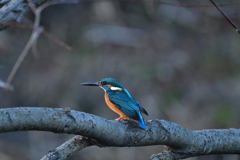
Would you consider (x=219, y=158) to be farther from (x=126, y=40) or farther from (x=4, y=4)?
(x=4, y=4)

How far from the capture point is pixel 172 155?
268 cm

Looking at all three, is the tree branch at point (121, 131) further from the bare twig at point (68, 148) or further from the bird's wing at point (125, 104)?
the bird's wing at point (125, 104)

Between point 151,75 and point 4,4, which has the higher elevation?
point 4,4

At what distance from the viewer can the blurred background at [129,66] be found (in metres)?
6.45

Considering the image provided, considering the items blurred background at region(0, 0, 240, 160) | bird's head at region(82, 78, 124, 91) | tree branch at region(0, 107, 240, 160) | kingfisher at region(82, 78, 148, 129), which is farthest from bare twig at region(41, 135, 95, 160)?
blurred background at region(0, 0, 240, 160)

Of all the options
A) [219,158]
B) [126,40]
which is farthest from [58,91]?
[219,158]

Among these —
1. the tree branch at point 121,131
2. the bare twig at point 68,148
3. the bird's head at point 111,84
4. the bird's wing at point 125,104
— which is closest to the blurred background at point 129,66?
the bird's head at point 111,84

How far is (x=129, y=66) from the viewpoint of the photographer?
7.17m

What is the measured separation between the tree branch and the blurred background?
3.44m

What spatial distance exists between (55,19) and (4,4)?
472 cm

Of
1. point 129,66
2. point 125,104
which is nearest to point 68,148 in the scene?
point 125,104

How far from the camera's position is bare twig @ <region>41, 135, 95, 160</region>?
2129 mm

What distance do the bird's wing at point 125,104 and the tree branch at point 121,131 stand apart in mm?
267

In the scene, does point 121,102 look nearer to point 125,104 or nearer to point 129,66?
point 125,104
